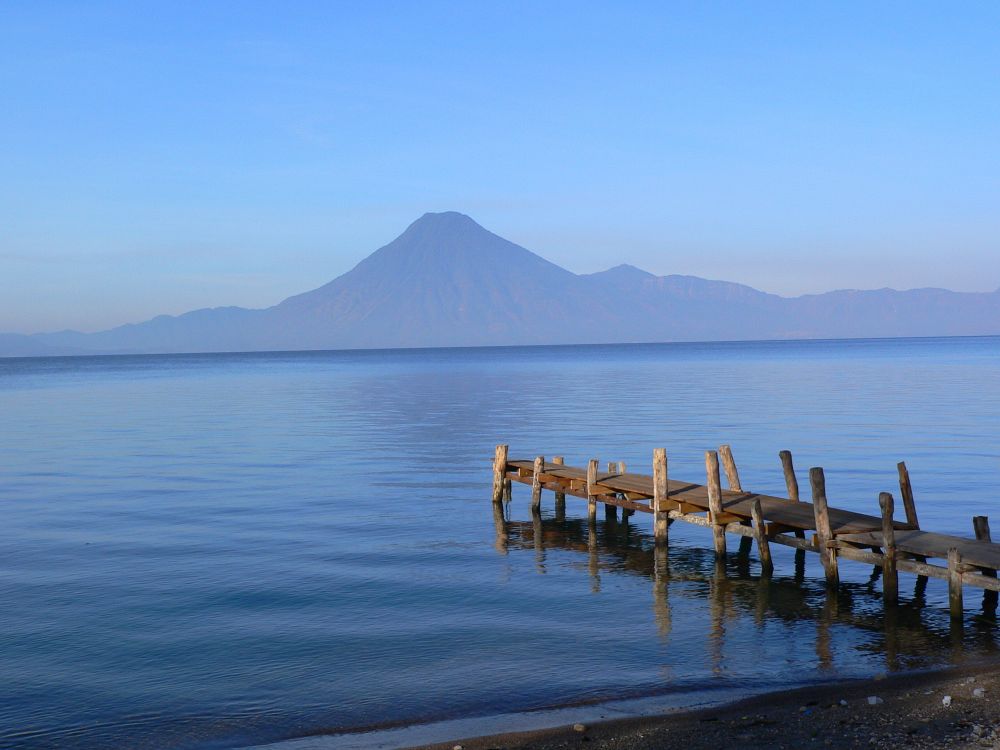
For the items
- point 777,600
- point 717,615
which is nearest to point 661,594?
point 717,615

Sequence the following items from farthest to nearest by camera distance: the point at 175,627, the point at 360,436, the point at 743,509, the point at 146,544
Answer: the point at 360,436, the point at 146,544, the point at 743,509, the point at 175,627

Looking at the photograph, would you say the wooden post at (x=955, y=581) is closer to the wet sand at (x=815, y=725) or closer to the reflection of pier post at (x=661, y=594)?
the wet sand at (x=815, y=725)

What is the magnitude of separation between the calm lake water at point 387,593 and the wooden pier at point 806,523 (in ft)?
2.33

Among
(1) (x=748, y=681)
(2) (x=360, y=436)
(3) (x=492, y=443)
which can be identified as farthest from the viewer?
(2) (x=360, y=436)

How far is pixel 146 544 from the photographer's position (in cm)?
2152

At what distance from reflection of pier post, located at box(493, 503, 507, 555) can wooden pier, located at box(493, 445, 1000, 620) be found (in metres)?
0.98

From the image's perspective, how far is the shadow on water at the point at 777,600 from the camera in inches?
549

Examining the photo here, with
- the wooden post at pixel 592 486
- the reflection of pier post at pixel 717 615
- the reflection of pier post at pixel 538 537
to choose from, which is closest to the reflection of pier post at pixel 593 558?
the wooden post at pixel 592 486

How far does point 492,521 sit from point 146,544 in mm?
8201

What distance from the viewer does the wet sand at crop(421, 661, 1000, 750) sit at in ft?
33.0

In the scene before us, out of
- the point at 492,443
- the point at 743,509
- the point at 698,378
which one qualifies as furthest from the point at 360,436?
the point at 698,378

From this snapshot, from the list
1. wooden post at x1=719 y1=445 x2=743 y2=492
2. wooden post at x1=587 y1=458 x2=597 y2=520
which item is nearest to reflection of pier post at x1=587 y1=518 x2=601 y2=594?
wooden post at x1=587 y1=458 x2=597 y2=520

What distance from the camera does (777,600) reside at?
1686cm

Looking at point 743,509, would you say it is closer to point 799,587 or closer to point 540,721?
point 799,587
